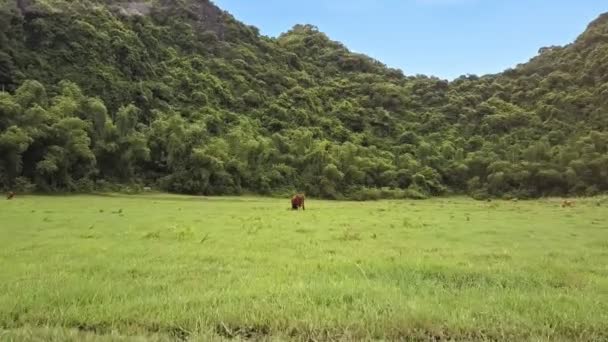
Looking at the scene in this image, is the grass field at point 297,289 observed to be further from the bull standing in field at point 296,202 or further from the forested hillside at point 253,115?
the forested hillside at point 253,115

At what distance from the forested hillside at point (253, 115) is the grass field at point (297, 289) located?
36267 millimetres

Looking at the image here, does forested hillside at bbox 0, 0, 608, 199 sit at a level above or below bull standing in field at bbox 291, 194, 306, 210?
above

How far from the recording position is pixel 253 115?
82000 millimetres

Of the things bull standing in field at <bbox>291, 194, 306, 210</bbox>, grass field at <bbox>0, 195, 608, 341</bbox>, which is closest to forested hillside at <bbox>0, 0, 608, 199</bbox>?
bull standing in field at <bbox>291, 194, 306, 210</bbox>

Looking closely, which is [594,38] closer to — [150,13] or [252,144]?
[252,144]

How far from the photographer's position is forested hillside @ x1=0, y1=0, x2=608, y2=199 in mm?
50625

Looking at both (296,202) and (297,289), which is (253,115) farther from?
(297,289)

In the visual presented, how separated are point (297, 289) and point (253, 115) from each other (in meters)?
76.0

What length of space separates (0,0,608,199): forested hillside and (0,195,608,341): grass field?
36267 millimetres

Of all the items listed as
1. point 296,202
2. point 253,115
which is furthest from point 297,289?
point 253,115

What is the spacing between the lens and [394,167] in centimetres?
7562

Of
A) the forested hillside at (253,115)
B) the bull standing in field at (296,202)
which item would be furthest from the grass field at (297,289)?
the forested hillside at (253,115)

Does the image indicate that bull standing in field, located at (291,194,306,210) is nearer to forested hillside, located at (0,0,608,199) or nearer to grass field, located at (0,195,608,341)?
grass field, located at (0,195,608,341)

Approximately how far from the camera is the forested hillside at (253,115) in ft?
166
